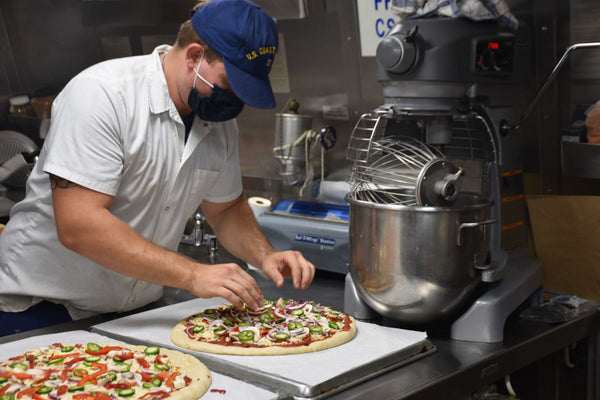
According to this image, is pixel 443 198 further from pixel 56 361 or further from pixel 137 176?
pixel 56 361

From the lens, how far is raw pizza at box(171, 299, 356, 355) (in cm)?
167

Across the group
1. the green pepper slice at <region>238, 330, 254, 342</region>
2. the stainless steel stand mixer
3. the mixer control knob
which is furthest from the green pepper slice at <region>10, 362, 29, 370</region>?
the mixer control knob

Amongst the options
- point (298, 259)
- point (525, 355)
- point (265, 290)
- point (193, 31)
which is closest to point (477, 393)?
point (525, 355)

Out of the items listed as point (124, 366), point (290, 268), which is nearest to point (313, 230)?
point (290, 268)

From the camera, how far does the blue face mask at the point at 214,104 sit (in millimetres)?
1903

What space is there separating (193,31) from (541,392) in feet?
4.77

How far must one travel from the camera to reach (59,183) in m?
1.75

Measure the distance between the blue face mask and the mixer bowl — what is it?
42 centimetres

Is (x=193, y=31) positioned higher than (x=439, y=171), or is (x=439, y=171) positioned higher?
(x=193, y=31)

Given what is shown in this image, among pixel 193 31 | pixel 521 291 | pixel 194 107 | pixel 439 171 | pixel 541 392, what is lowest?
pixel 541 392

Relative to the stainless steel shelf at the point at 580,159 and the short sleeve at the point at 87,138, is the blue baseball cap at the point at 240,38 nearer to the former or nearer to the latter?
the short sleeve at the point at 87,138

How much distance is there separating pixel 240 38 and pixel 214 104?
0.20 m

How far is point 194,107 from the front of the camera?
1.94 m

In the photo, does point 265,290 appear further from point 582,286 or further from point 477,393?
point 582,286
